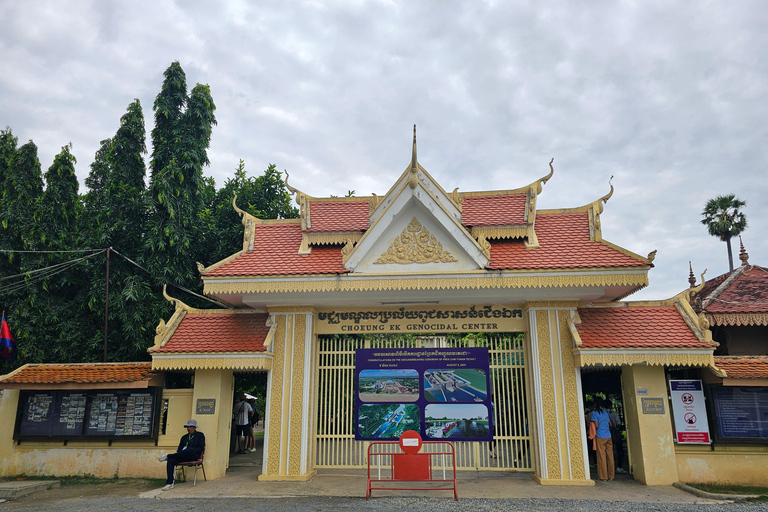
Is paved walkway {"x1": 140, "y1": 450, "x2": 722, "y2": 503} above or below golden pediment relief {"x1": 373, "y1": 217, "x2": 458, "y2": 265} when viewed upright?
below

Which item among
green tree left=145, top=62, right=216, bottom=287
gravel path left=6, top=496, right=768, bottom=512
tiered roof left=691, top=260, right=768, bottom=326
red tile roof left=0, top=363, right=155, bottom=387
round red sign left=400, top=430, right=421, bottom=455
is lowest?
gravel path left=6, top=496, right=768, bottom=512

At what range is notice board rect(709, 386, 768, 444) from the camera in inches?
322

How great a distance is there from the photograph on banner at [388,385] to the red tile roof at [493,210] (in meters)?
3.19

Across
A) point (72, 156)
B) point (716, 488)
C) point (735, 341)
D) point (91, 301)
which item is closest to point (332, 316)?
point (716, 488)

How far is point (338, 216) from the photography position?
10047 mm

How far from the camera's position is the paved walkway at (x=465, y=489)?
7.37 metres

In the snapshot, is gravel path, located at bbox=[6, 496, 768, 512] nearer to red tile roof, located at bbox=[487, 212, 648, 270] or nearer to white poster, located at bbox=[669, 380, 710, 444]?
white poster, located at bbox=[669, 380, 710, 444]

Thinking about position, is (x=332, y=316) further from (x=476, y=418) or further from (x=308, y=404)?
(x=476, y=418)

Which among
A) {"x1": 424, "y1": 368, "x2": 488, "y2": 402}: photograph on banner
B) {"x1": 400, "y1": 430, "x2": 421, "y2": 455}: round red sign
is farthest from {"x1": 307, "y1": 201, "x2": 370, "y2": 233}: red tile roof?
{"x1": 400, "y1": 430, "x2": 421, "y2": 455}: round red sign

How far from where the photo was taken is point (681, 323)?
8531mm

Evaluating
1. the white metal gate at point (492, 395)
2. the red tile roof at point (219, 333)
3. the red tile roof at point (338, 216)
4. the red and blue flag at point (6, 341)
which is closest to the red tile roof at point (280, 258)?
the red tile roof at point (338, 216)

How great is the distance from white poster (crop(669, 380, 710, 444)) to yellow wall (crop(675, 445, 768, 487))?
7.5 inches

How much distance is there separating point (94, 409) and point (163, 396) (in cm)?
137

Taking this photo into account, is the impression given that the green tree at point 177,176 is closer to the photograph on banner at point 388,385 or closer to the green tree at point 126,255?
the green tree at point 126,255
